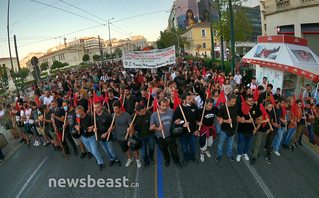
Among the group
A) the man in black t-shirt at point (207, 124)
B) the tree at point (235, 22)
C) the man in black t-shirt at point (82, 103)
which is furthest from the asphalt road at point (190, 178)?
the tree at point (235, 22)

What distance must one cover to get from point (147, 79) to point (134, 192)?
5644 mm

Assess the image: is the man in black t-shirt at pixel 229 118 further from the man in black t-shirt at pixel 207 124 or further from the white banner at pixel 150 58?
the white banner at pixel 150 58

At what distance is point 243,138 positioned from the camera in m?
4.83

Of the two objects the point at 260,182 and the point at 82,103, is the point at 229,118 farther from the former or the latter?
the point at 82,103

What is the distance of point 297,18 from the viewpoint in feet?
40.5

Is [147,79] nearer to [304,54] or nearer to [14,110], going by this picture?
[14,110]

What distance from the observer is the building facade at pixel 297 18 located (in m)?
Result: 11.2

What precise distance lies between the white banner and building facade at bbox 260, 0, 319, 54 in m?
8.38

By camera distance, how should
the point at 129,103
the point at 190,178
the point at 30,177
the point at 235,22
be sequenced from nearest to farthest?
1. the point at 190,178
2. the point at 30,177
3. the point at 129,103
4. the point at 235,22

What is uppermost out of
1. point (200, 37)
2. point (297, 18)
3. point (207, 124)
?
point (200, 37)

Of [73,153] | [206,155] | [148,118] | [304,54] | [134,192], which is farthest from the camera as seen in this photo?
[304,54]

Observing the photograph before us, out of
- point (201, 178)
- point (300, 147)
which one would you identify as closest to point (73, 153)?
point (201, 178)

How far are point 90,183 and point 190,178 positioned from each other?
7.93ft

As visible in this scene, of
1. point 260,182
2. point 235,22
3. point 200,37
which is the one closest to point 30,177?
point 260,182
